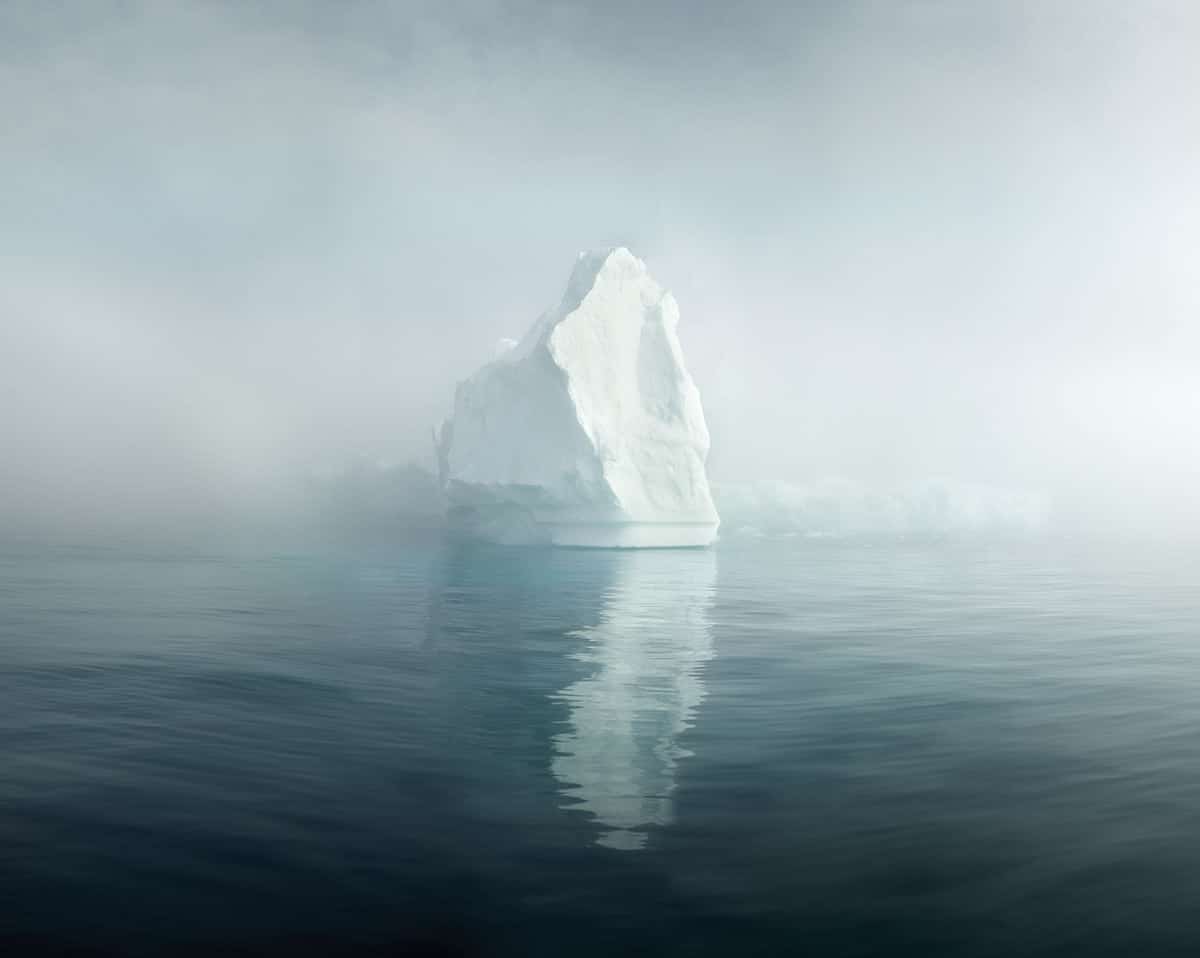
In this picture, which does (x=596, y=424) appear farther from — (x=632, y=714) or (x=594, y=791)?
(x=594, y=791)

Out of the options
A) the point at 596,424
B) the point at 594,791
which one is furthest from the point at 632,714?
the point at 596,424

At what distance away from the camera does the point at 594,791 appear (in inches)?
235

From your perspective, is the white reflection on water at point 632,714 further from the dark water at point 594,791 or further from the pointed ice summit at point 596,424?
the pointed ice summit at point 596,424

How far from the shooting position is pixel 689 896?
428 cm

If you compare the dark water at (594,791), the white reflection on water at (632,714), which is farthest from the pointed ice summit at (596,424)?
the dark water at (594,791)

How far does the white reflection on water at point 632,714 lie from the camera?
5.68 meters

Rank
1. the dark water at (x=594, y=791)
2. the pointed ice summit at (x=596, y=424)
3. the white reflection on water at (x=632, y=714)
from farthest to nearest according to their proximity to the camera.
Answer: the pointed ice summit at (x=596, y=424) < the white reflection on water at (x=632, y=714) < the dark water at (x=594, y=791)

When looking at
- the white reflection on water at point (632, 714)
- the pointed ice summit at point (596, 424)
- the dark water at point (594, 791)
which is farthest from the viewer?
the pointed ice summit at point (596, 424)

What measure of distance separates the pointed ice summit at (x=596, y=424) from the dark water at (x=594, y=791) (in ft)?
72.9

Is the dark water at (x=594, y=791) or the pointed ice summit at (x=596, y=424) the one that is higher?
the pointed ice summit at (x=596, y=424)

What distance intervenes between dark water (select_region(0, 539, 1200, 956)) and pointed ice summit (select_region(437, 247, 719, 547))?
2223cm

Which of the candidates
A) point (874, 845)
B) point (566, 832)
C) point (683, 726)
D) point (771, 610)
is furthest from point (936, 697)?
point (771, 610)

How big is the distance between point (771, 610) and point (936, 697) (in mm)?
9160

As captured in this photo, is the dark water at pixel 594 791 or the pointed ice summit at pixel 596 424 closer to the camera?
the dark water at pixel 594 791
